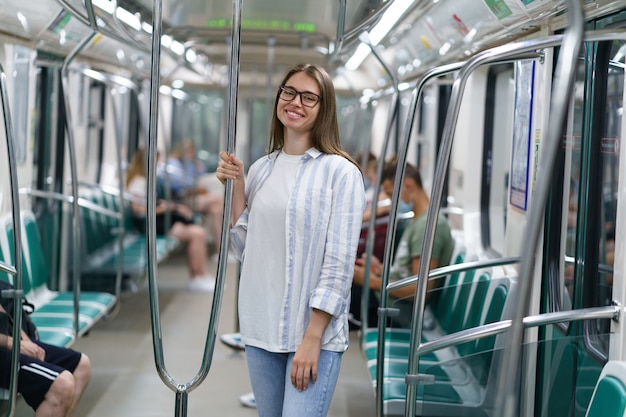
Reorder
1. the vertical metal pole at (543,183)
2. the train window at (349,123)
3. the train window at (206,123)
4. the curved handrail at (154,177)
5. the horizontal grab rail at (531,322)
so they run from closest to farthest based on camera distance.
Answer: the vertical metal pole at (543,183) → the curved handrail at (154,177) → the horizontal grab rail at (531,322) → the train window at (349,123) → the train window at (206,123)

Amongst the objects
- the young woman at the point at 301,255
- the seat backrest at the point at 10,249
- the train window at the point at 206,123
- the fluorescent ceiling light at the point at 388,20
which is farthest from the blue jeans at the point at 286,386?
the train window at the point at 206,123

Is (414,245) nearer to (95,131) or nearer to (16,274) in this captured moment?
(16,274)

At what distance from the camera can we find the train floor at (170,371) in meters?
4.79

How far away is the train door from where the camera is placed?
2.78 metres

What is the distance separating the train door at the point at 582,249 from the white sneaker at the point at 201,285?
535cm

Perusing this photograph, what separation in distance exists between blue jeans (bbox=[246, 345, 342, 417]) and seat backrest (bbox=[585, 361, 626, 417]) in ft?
2.36

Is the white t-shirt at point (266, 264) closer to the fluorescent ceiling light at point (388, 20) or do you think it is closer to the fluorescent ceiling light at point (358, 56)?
the fluorescent ceiling light at point (388, 20)

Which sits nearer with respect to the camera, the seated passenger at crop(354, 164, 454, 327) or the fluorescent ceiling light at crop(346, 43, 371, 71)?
the seated passenger at crop(354, 164, 454, 327)

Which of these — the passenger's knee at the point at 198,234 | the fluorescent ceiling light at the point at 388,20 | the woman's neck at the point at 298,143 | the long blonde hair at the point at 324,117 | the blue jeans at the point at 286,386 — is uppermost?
the fluorescent ceiling light at the point at 388,20

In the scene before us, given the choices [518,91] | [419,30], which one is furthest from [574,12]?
[419,30]

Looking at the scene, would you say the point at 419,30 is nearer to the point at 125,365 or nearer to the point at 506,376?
the point at 125,365

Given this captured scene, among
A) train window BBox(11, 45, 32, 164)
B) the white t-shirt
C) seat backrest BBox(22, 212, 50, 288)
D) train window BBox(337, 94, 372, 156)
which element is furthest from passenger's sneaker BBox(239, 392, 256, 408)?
train window BBox(337, 94, 372, 156)

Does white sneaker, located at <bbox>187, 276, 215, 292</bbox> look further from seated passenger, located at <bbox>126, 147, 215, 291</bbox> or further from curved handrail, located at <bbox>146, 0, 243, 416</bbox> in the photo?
curved handrail, located at <bbox>146, 0, 243, 416</bbox>

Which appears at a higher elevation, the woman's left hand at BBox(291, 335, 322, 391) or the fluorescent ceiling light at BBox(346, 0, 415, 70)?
the fluorescent ceiling light at BBox(346, 0, 415, 70)
